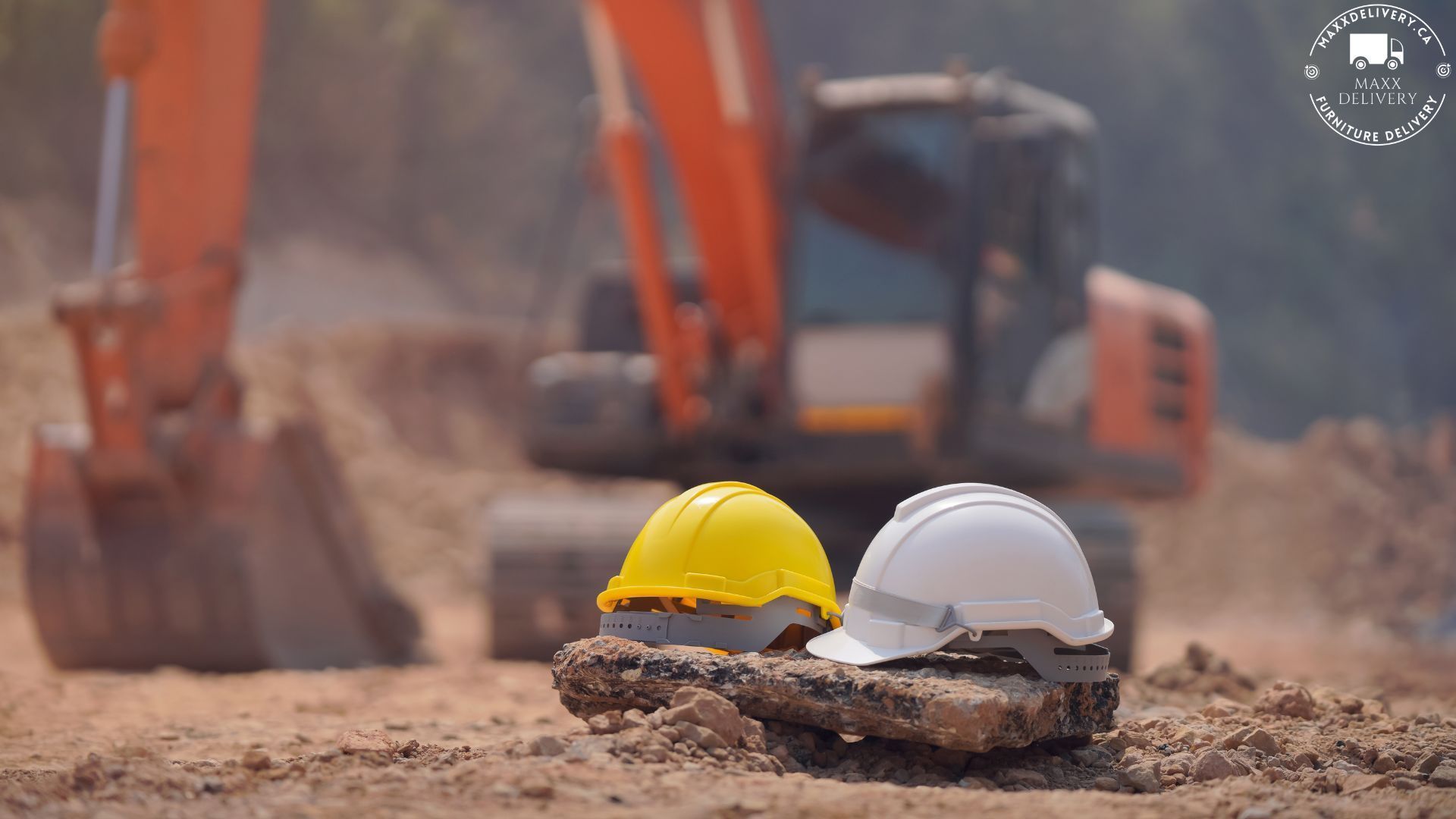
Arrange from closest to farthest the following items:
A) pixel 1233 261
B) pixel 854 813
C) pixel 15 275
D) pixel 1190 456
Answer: pixel 854 813 → pixel 1190 456 → pixel 15 275 → pixel 1233 261

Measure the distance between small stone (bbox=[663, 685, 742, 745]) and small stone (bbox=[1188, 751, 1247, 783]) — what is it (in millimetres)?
1120

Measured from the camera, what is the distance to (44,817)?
9.75 ft

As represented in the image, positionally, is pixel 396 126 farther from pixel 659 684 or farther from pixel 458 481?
pixel 659 684

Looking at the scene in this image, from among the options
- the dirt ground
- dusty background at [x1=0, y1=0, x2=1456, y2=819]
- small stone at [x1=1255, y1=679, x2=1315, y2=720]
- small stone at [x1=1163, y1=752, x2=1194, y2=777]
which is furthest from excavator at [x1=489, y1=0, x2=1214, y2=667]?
small stone at [x1=1163, y1=752, x2=1194, y2=777]

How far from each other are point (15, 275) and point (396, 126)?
9721 mm

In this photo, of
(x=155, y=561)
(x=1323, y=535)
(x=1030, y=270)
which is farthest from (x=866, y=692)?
(x=1323, y=535)

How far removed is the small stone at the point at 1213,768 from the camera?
3.64 m

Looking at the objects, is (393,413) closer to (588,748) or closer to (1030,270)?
(1030,270)

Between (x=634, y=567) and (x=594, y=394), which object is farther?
(x=594, y=394)

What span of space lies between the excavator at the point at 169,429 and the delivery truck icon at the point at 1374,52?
17.3ft

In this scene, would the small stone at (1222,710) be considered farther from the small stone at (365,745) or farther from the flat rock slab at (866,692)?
the small stone at (365,745)

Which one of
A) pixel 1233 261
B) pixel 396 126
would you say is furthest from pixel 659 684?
pixel 1233 261

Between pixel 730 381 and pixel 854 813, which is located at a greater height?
pixel 730 381

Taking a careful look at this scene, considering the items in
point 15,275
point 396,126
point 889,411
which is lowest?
point 889,411
